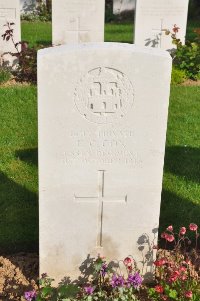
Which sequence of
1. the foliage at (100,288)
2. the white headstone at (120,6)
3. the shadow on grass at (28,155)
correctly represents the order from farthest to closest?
1. the white headstone at (120,6)
2. the shadow on grass at (28,155)
3. the foliage at (100,288)

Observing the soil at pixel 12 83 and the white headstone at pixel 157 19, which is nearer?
the soil at pixel 12 83

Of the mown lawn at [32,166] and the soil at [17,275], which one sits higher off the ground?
the mown lawn at [32,166]

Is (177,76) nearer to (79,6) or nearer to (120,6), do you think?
(79,6)

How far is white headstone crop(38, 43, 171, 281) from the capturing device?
3.22 meters

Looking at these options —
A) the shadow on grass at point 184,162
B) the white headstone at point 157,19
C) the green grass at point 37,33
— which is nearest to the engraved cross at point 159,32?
the white headstone at point 157,19

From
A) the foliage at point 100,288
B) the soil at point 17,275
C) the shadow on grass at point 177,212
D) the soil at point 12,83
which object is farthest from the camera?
the soil at point 12,83

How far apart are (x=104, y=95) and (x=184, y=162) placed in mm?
2777

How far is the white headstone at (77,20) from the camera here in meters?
8.98

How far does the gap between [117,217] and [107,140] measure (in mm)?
595

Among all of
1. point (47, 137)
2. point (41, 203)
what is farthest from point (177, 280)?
point (47, 137)

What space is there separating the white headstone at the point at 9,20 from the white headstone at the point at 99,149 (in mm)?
5843

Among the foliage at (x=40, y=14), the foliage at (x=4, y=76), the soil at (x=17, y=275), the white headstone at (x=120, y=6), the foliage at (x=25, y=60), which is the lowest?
→ the soil at (x=17, y=275)

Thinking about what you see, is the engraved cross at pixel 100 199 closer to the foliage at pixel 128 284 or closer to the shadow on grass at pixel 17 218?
the foliage at pixel 128 284

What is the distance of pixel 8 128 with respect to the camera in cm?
675
